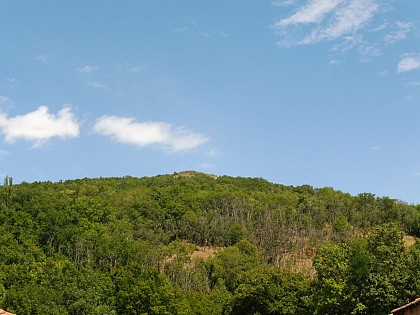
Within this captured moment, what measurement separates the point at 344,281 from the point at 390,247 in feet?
18.6

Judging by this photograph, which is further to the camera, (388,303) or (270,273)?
(270,273)

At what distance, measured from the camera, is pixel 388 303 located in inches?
1996

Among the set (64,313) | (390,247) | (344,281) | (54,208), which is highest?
(54,208)

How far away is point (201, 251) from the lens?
152875 mm

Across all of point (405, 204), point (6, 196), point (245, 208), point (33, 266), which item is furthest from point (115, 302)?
point (405, 204)

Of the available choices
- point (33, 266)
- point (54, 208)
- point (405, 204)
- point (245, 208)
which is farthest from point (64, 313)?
point (405, 204)

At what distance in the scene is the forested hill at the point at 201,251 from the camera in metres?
55.3

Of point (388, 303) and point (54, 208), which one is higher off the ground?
point (54, 208)

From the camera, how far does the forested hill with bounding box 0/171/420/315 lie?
5534cm

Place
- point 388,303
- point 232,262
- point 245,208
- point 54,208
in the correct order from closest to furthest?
point 388,303 → point 232,262 → point 54,208 → point 245,208

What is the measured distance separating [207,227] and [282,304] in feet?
293

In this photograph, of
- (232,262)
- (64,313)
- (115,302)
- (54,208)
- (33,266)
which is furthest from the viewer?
(54,208)

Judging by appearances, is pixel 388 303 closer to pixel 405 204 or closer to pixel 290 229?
pixel 290 229

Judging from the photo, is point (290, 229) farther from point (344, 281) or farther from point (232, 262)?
point (344, 281)
